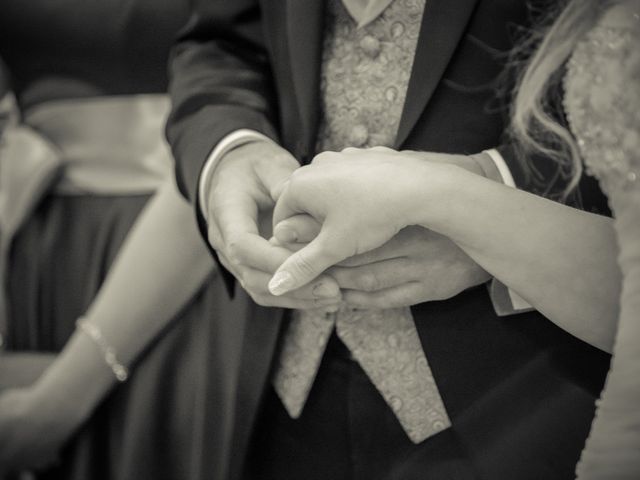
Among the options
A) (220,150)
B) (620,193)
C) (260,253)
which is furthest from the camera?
(220,150)

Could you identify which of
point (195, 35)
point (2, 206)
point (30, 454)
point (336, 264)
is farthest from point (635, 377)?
point (2, 206)

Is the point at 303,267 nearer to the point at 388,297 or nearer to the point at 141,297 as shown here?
the point at 388,297

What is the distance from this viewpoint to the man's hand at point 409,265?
546mm

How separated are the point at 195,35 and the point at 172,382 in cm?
47

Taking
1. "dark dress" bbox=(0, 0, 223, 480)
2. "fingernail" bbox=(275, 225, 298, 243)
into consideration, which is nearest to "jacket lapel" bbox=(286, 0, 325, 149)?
"fingernail" bbox=(275, 225, 298, 243)

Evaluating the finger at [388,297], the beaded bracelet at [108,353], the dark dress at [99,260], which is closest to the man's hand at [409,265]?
the finger at [388,297]

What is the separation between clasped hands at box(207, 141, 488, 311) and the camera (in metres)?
0.51

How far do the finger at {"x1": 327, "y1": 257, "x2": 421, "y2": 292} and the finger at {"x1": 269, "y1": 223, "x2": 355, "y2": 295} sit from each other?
0.03 m

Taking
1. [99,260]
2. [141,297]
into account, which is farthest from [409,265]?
[99,260]

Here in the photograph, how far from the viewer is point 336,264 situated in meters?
0.56

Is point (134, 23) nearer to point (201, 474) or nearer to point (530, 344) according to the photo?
point (201, 474)

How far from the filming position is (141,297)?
94 centimetres

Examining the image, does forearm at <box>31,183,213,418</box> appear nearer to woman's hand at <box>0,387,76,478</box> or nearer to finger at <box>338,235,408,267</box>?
woman's hand at <box>0,387,76,478</box>

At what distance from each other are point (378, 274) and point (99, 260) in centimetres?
62
